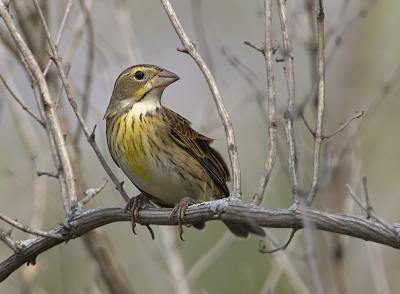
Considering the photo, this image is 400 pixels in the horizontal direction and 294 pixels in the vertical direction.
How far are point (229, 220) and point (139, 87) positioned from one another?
2.11m

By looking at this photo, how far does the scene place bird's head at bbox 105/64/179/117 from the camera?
5781mm

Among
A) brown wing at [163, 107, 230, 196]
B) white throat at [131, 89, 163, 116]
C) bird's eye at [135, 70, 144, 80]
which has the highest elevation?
bird's eye at [135, 70, 144, 80]

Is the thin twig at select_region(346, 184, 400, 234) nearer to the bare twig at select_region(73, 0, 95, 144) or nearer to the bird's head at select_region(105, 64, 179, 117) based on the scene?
the bird's head at select_region(105, 64, 179, 117)

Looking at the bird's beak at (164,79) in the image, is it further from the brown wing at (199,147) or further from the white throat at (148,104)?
the brown wing at (199,147)

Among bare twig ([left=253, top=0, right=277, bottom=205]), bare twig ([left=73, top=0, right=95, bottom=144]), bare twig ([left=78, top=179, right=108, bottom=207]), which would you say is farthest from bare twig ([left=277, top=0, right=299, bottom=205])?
bare twig ([left=73, top=0, right=95, bottom=144])

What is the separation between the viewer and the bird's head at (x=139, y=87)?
578 cm

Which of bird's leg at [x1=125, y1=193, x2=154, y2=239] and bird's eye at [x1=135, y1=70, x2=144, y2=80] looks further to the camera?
bird's eye at [x1=135, y1=70, x2=144, y2=80]

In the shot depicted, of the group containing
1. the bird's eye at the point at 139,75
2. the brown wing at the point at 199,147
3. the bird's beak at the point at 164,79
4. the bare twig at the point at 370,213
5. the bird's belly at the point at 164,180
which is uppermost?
the bird's eye at the point at 139,75

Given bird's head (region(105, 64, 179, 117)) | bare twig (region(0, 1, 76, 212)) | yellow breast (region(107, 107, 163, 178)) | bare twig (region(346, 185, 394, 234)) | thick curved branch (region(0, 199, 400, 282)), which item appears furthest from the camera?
bird's head (region(105, 64, 179, 117))

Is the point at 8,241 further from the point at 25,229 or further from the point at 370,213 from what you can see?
the point at 370,213

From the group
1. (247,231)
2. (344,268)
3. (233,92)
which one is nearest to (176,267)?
(247,231)

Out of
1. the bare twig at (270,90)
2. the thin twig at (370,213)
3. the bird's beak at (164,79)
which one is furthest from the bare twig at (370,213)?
the bird's beak at (164,79)

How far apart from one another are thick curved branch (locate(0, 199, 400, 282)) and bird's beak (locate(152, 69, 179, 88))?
123 cm

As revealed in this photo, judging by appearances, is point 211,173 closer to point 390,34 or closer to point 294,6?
point 294,6
